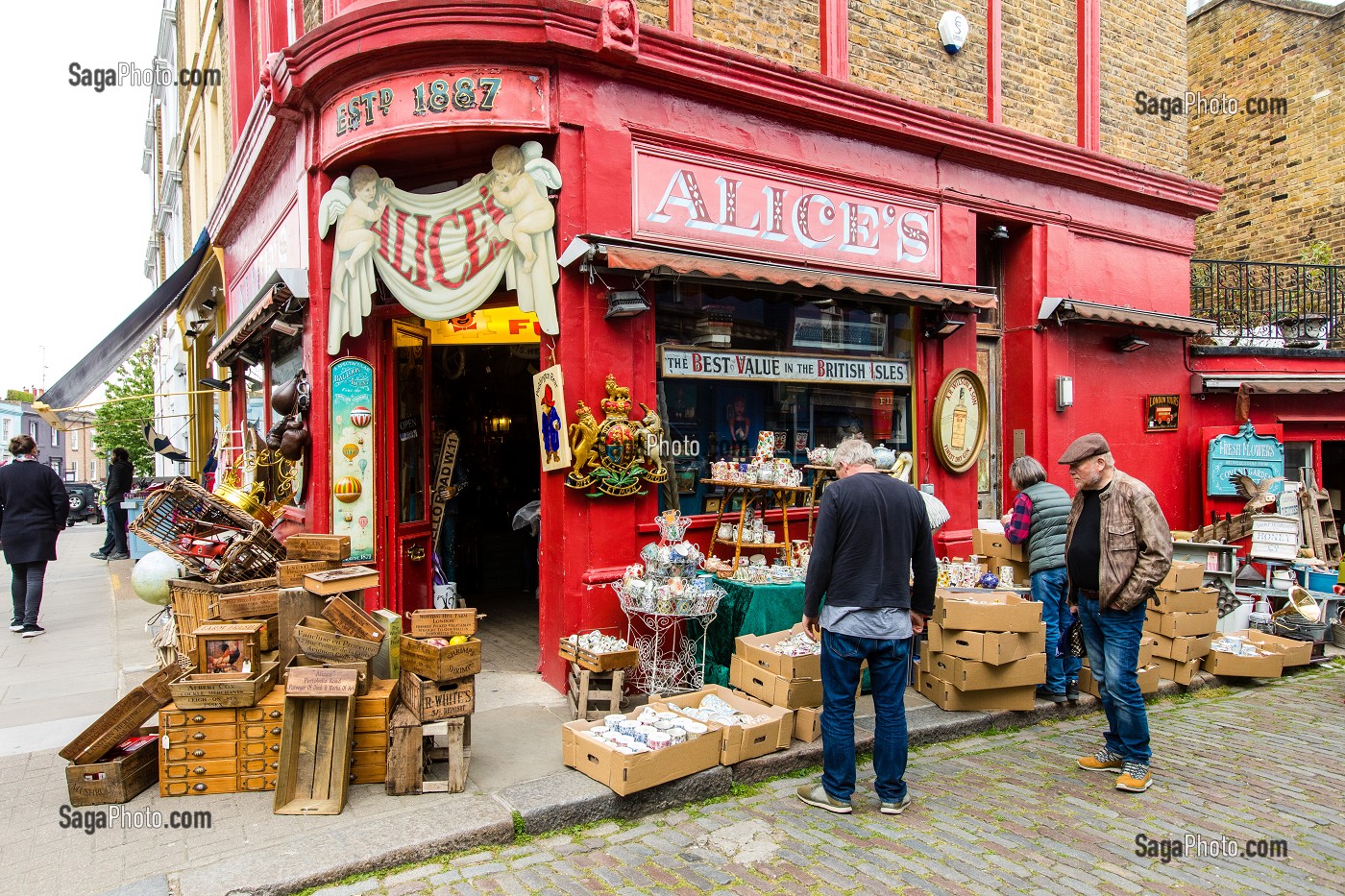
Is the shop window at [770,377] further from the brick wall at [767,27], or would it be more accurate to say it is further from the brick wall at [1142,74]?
the brick wall at [1142,74]

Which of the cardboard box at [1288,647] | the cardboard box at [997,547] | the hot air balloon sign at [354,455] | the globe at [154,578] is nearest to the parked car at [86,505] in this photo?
the globe at [154,578]

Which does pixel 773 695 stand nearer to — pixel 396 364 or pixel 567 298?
pixel 567 298

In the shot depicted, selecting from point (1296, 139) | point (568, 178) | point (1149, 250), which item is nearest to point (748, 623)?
Answer: point (568, 178)

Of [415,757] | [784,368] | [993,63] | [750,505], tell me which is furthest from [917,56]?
[415,757]

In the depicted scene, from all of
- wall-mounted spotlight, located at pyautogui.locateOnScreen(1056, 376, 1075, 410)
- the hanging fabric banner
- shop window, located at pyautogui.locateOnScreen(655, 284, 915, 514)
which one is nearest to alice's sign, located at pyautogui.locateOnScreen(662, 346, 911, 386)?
shop window, located at pyautogui.locateOnScreen(655, 284, 915, 514)

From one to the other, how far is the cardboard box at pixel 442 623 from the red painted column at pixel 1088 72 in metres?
9.13

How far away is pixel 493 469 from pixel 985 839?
8.27 m

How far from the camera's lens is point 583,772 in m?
4.63

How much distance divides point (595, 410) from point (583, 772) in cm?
269

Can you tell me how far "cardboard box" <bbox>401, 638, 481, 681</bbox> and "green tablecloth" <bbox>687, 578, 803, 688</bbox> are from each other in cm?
207

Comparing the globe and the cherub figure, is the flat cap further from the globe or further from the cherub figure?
the globe

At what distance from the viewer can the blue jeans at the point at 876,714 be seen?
173 inches

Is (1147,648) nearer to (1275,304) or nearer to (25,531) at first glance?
(1275,304)

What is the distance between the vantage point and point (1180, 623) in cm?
686
